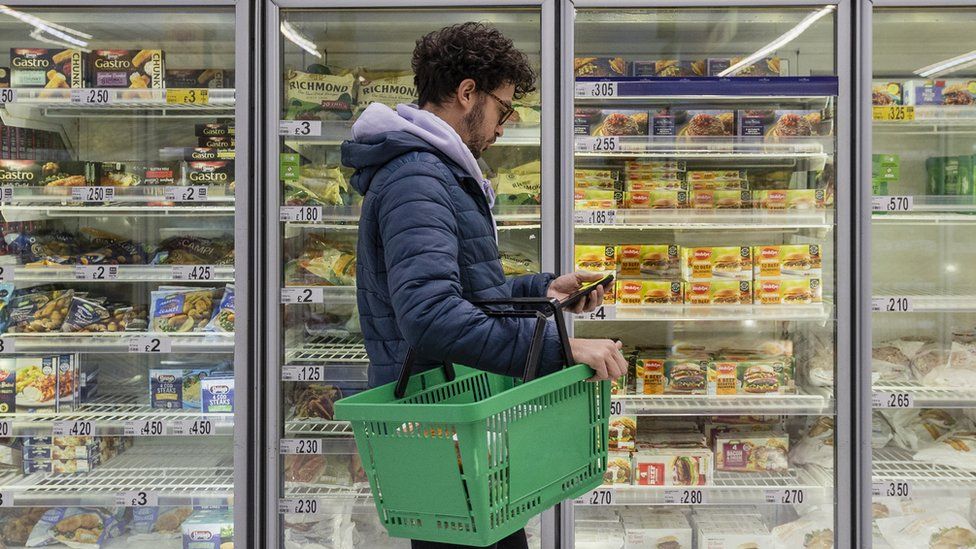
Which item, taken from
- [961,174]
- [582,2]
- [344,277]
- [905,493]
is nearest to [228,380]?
[344,277]

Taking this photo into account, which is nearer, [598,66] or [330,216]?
[330,216]

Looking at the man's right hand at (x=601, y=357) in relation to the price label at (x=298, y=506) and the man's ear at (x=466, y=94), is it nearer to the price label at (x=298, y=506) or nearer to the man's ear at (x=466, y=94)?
the man's ear at (x=466, y=94)

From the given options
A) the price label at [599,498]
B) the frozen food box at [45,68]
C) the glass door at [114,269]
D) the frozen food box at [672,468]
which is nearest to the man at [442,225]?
the price label at [599,498]

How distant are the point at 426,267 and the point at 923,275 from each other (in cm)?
251

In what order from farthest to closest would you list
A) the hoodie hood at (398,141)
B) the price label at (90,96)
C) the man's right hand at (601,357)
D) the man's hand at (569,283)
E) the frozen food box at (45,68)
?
the frozen food box at (45,68) → the price label at (90,96) → the man's hand at (569,283) → the hoodie hood at (398,141) → the man's right hand at (601,357)

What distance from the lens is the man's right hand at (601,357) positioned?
139 cm

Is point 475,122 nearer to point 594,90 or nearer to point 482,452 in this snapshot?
point 482,452

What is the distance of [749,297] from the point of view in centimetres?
292

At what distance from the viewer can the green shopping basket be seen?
128 cm

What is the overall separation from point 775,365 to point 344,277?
153 centimetres

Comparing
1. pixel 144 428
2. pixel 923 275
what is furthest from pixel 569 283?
pixel 923 275

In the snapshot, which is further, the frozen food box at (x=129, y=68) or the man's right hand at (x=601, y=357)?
the frozen food box at (x=129, y=68)

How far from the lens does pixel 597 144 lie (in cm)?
271

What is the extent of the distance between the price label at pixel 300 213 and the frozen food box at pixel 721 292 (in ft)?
4.23
